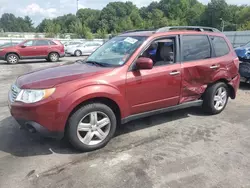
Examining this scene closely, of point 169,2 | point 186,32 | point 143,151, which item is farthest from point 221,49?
point 169,2

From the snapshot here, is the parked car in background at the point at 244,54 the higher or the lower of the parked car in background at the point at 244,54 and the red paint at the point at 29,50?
the higher

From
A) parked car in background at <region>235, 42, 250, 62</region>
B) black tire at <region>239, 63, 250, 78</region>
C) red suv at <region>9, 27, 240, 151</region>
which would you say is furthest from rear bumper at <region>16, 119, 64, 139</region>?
parked car in background at <region>235, 42, 250, 62</region>

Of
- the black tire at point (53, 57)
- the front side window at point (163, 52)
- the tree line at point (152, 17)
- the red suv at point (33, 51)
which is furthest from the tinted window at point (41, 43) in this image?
the tree line at point (152, 17)

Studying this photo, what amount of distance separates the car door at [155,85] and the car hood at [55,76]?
48 cm

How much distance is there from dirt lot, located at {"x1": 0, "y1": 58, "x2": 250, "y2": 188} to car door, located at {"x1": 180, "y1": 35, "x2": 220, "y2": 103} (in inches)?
26.0

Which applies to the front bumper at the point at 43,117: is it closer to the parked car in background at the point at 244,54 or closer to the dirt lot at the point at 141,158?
the dirt lot at the point at 141,158

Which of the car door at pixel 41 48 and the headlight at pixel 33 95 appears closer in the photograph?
the headlight at pixel 33 95

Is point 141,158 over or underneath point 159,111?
underneath

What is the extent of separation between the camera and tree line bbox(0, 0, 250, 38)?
78.2 meters

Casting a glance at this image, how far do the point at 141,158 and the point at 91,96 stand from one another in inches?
43.9

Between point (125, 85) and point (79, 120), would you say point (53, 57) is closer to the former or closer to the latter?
point (125, 85)

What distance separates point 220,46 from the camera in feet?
16.1

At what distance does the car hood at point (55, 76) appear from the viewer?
125 inches

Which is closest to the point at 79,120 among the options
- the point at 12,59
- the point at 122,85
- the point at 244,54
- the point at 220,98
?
the point at 122,85
